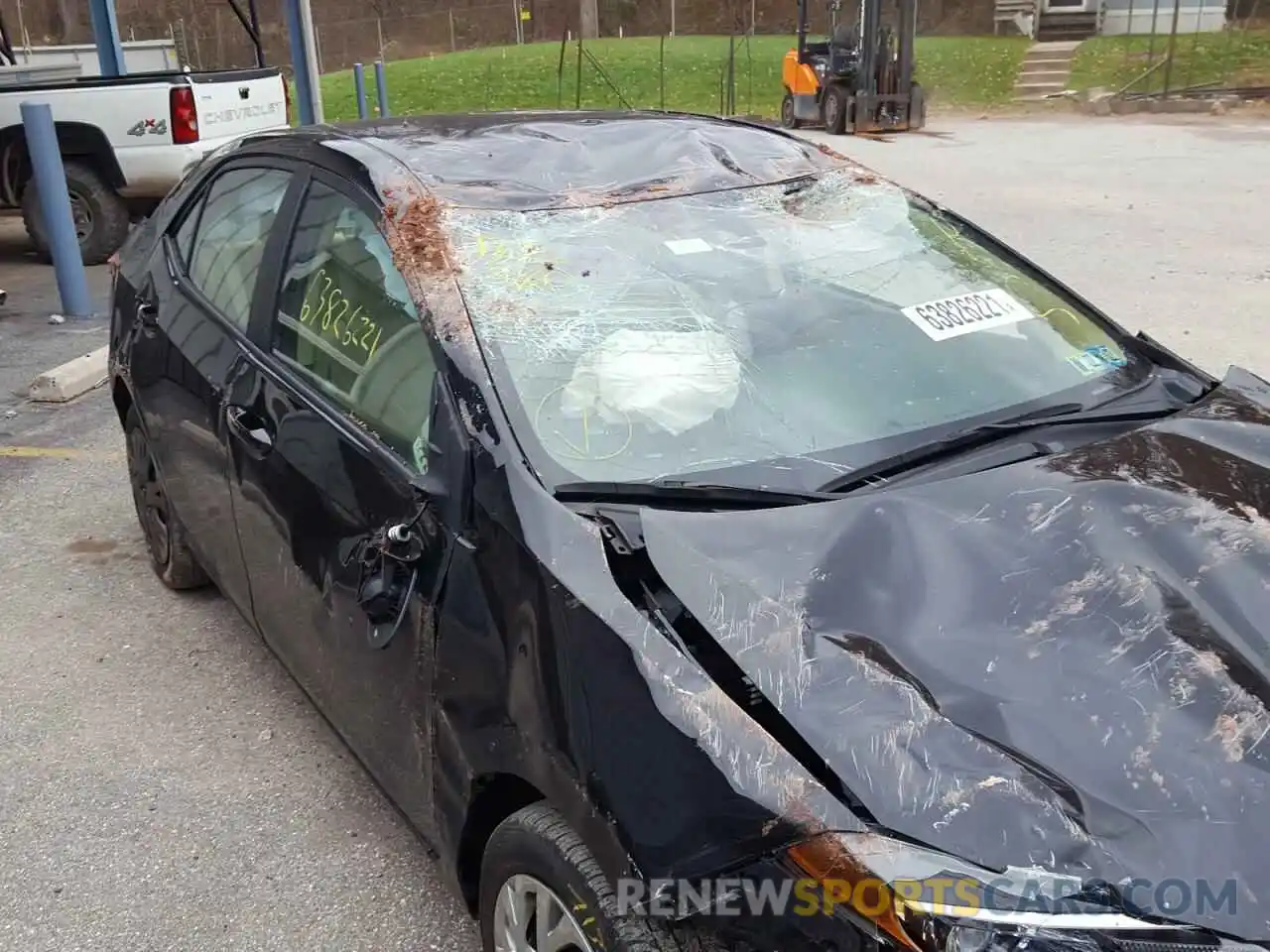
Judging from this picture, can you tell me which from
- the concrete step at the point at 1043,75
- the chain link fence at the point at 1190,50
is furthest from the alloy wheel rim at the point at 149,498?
the concrete step at the point at 1043,75

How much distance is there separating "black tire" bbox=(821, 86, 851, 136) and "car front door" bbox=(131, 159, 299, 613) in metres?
15.9

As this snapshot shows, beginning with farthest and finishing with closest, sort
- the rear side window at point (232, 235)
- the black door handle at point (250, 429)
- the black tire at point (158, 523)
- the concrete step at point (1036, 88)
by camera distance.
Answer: the concrete step at point (1036, 88) < the black tire at point (158, 523) < the rear side window at point (232, 235) < the black door handle at point (250, 429)

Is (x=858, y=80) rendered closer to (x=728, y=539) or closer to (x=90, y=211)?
(x=90, y=211)

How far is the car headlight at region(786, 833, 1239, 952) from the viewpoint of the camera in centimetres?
138

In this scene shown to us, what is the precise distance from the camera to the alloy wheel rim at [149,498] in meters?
4.02

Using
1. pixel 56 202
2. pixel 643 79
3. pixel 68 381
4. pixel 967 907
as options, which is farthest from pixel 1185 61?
pixel 967 907

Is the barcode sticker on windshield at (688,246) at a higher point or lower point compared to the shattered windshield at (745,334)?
higher

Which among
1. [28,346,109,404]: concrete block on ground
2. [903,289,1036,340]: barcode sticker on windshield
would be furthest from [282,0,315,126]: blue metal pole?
[903,289,1036,340]: barcode sticker on windshield

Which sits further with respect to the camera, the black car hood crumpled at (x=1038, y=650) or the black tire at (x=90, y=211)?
the black tire at (x=90, y=211)

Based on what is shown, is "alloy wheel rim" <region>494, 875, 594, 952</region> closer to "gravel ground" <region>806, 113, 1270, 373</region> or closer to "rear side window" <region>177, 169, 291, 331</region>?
"rear side window" <region>177, 169, 291, 331</region>

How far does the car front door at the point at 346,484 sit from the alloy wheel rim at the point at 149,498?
1135 millimetres

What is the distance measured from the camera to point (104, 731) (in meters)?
3.32

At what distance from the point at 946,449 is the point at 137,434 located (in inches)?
116

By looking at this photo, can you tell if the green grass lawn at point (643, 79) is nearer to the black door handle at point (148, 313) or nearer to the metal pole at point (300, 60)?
the metal pole at point (300, 60)
